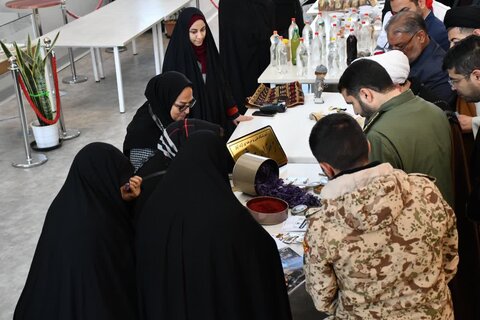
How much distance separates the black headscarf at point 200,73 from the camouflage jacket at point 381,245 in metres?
2.72

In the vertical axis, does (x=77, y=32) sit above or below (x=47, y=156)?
above

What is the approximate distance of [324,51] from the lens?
5707 mm

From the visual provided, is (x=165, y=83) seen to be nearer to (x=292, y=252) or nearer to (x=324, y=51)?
(x=292, y=252)

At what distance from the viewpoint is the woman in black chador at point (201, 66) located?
4.92 metres

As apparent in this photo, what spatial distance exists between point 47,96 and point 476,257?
4528 millimetres

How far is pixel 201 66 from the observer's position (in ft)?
16.5

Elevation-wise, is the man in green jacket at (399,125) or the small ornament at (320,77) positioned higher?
the man in green jacket at (399,125)

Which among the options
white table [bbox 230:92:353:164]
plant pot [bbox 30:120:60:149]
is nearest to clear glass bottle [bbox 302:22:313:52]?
white table [bbox 230:92:353:164]

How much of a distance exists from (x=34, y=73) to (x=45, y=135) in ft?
2.21

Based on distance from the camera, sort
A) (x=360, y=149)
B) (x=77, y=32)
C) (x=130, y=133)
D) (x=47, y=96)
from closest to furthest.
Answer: (x=360, y=149)
(x=130, y=133)
(x=47, y=96)
(x=77, y=32)

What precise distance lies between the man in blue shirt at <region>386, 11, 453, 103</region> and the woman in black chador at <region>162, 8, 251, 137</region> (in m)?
1.38

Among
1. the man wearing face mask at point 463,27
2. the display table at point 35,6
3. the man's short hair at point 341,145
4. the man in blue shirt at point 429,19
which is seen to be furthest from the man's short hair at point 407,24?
the display table at point 35,6

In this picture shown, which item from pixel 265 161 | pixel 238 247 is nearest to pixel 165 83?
pixel 265 161

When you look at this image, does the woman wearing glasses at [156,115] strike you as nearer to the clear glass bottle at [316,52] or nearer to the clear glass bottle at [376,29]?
the clear glass bottle at [316,52]
